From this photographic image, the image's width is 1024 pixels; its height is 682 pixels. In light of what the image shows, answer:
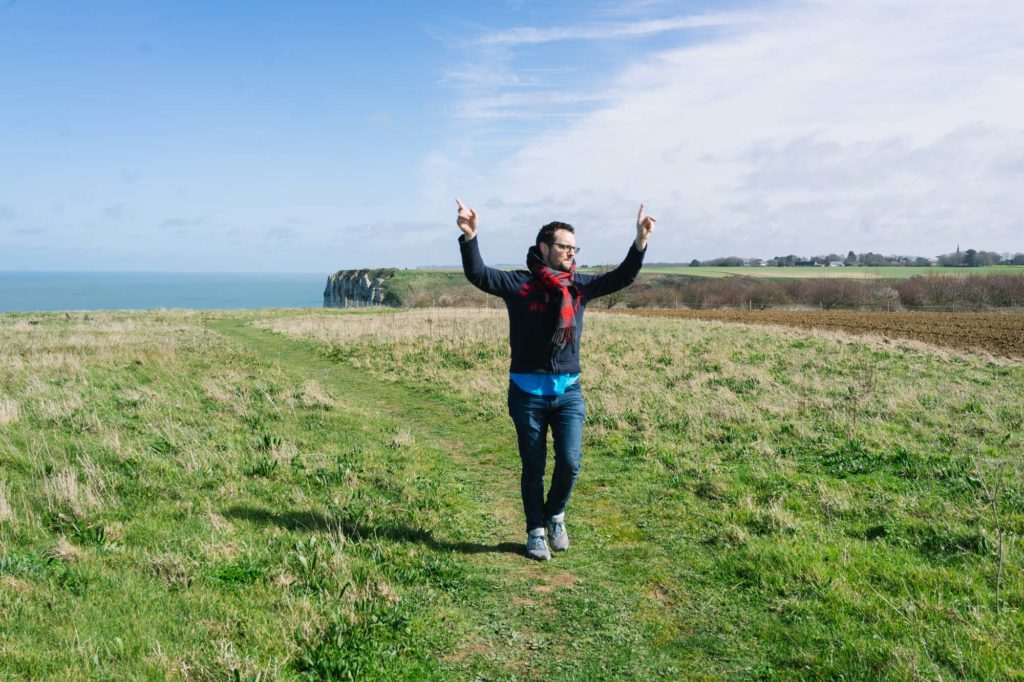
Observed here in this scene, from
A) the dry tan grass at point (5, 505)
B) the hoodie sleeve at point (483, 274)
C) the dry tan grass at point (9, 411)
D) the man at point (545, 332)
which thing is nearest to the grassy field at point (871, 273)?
the man at point (545, 332)

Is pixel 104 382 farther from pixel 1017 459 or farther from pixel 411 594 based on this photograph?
pixel 1017 459

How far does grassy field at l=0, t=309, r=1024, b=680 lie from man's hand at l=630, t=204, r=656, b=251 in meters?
2.99

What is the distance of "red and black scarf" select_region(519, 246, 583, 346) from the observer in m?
5.25

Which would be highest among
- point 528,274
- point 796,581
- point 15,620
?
point 528,274

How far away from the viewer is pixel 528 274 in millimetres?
5441

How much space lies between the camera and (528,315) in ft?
17.5

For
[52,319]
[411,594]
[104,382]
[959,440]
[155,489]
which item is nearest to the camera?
[411,594]

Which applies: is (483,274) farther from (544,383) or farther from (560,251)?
(544,383)

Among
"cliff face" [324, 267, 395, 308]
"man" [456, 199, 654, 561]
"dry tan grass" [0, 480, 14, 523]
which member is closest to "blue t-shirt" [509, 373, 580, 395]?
"man" [456, 199, 654, 561]

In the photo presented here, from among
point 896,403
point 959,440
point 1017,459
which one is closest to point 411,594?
point 1017,459

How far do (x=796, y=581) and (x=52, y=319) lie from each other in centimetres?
4340

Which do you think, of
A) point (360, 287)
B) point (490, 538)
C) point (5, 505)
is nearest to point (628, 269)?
point (490, 538)

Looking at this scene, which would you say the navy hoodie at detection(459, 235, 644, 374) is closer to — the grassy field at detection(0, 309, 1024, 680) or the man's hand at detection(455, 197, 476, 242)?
the man's hand at detection(455, 197, 476, 242)

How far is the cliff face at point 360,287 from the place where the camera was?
383ft
